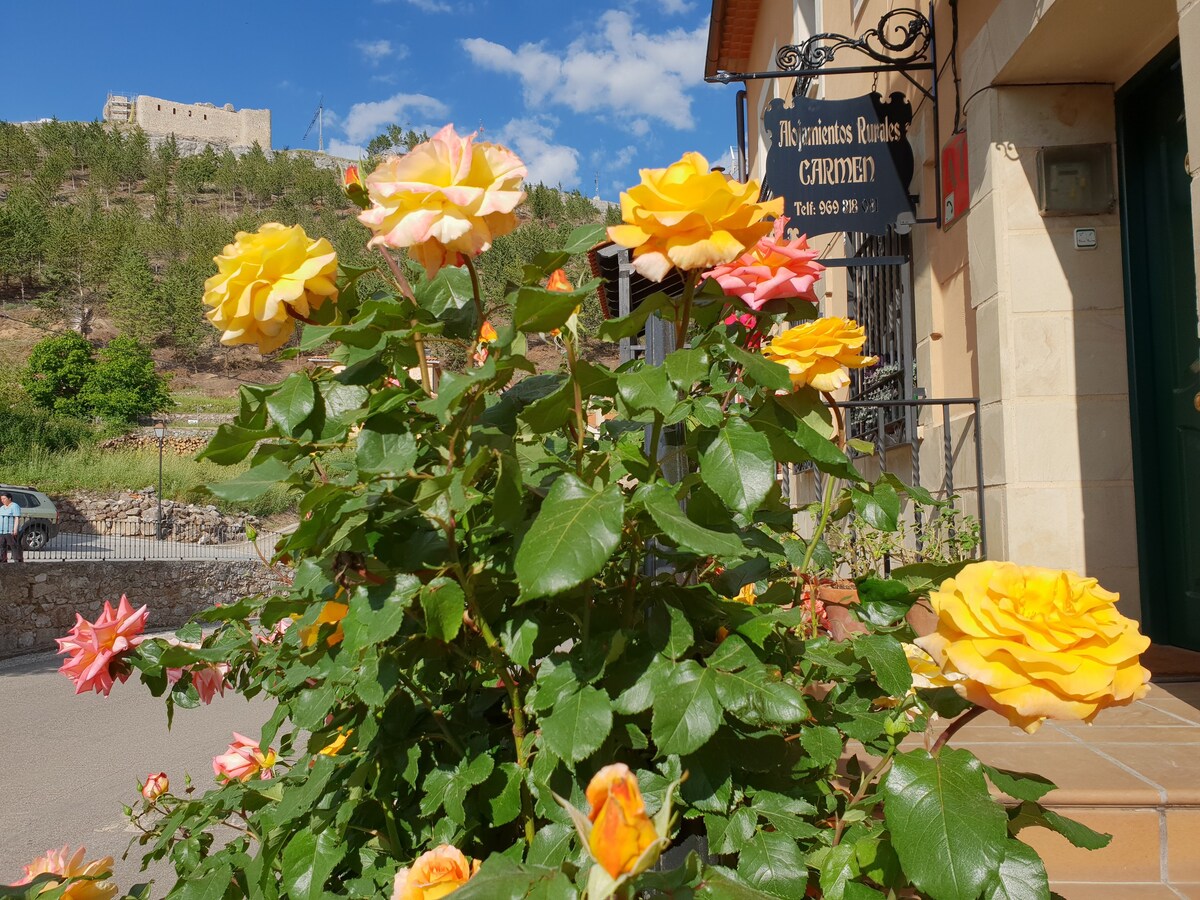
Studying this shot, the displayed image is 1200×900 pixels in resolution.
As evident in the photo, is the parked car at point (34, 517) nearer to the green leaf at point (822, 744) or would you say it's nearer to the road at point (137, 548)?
the road at point (137, 548)

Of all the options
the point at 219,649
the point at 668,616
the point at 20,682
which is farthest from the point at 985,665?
the point at 20,682

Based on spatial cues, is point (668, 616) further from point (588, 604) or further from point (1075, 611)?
point (1075, 611)

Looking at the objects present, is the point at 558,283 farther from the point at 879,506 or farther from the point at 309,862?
the point at 309,862

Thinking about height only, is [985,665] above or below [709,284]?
below

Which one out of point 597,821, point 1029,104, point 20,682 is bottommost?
point 20,682

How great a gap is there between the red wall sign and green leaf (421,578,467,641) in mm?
3459

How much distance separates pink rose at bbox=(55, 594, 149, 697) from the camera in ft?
3.86

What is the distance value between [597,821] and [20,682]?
11.1 m

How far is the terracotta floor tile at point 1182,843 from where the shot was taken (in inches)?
64.0

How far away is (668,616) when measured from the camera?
2.59 ft

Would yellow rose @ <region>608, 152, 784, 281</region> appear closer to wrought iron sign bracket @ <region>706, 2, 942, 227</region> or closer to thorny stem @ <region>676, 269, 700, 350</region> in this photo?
thorny stem @ <region>676, 269, 700, 350</region>

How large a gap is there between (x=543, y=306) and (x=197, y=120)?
3402 inches

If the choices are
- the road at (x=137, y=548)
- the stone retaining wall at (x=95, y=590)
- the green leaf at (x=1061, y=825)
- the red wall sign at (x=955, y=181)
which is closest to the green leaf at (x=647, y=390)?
the green leaf at (x=1061, y=825)

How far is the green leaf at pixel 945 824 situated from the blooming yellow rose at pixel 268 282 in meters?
0.65
